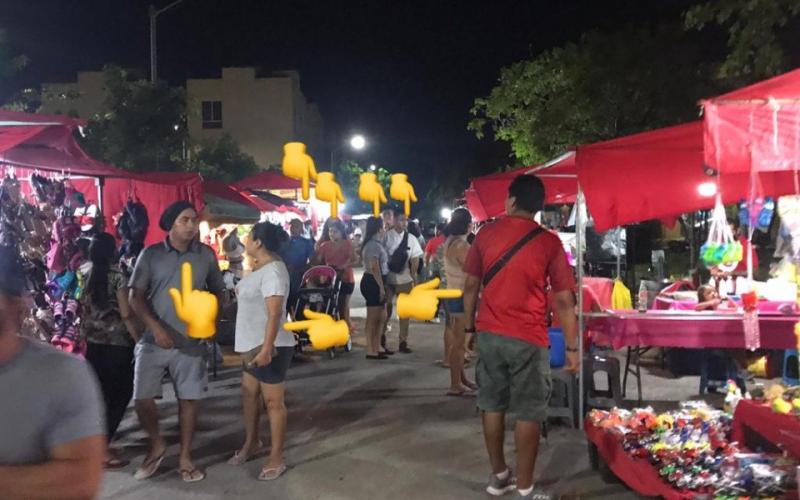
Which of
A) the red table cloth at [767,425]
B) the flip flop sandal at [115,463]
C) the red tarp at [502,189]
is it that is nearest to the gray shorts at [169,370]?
the flip flop sandal at [115,463]

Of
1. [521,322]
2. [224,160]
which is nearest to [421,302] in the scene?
[521,322]

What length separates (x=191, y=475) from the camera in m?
5.14

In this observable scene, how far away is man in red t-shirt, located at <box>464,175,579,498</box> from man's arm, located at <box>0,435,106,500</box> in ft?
9.70

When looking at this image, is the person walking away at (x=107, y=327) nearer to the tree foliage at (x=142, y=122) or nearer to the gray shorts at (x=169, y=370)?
the gray shorts at (x=169, y=370)

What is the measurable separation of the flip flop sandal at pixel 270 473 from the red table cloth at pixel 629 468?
228 cm

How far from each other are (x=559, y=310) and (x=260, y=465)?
2.58 metres

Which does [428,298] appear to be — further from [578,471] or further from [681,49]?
[681,49]

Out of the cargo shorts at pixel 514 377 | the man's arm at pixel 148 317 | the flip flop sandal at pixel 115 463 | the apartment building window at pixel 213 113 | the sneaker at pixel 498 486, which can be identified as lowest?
the sneaker at pixel 498 486

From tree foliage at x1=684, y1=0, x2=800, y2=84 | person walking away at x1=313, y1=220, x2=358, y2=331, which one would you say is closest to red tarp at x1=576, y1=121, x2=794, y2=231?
tree foliage at x1=684, y1=0, x2=800, y2=84

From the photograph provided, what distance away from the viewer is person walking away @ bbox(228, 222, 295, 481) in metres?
4.98

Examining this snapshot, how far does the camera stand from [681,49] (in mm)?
14875

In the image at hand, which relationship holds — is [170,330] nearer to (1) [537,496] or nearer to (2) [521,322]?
(2) [521,322]

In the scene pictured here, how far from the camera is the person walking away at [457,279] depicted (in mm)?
7406

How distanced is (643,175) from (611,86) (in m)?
9.89
